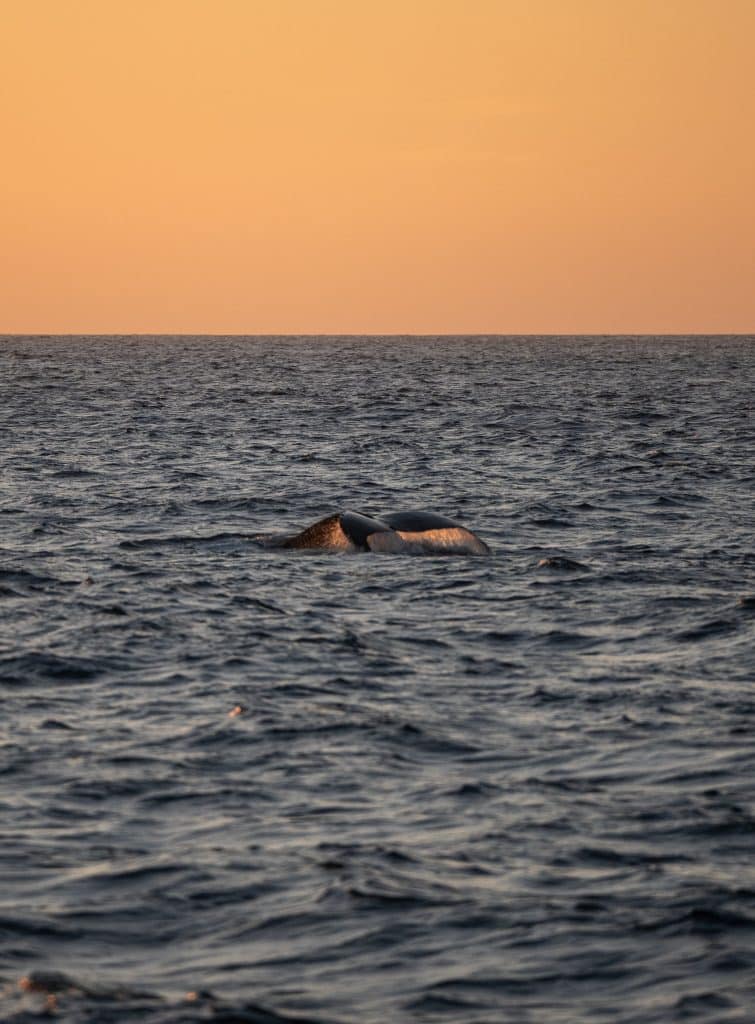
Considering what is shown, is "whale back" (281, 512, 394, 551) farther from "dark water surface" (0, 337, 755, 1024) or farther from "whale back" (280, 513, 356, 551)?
"dark water surface" (0, 337, 755, 1024)

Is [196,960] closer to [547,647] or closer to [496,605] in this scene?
[547,647]

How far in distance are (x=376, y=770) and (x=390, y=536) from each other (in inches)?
489

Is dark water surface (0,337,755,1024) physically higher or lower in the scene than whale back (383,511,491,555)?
lower

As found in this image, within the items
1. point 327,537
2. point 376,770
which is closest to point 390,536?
point 327,537

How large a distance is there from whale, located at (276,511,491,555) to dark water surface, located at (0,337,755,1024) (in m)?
0.70

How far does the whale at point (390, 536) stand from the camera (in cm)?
2523

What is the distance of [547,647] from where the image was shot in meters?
17.9

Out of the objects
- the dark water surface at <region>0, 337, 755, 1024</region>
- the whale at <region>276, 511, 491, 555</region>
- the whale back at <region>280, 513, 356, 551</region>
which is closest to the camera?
the dark water surface at <region>0, 337, 755, 1024</region>

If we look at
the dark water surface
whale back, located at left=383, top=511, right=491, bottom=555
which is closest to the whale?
whale back, located at left=383, top=511, right=491, bottom=555

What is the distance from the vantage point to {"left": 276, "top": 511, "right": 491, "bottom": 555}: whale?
2523 centimetres

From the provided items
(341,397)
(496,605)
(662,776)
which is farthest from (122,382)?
(662,776)

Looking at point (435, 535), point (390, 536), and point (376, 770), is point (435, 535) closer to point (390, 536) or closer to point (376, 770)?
point (390, 536)

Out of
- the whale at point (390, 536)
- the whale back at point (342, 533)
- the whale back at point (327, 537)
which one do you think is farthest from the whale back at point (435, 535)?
the whale back at point (327, 537)

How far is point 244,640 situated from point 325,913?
8.28 metres
